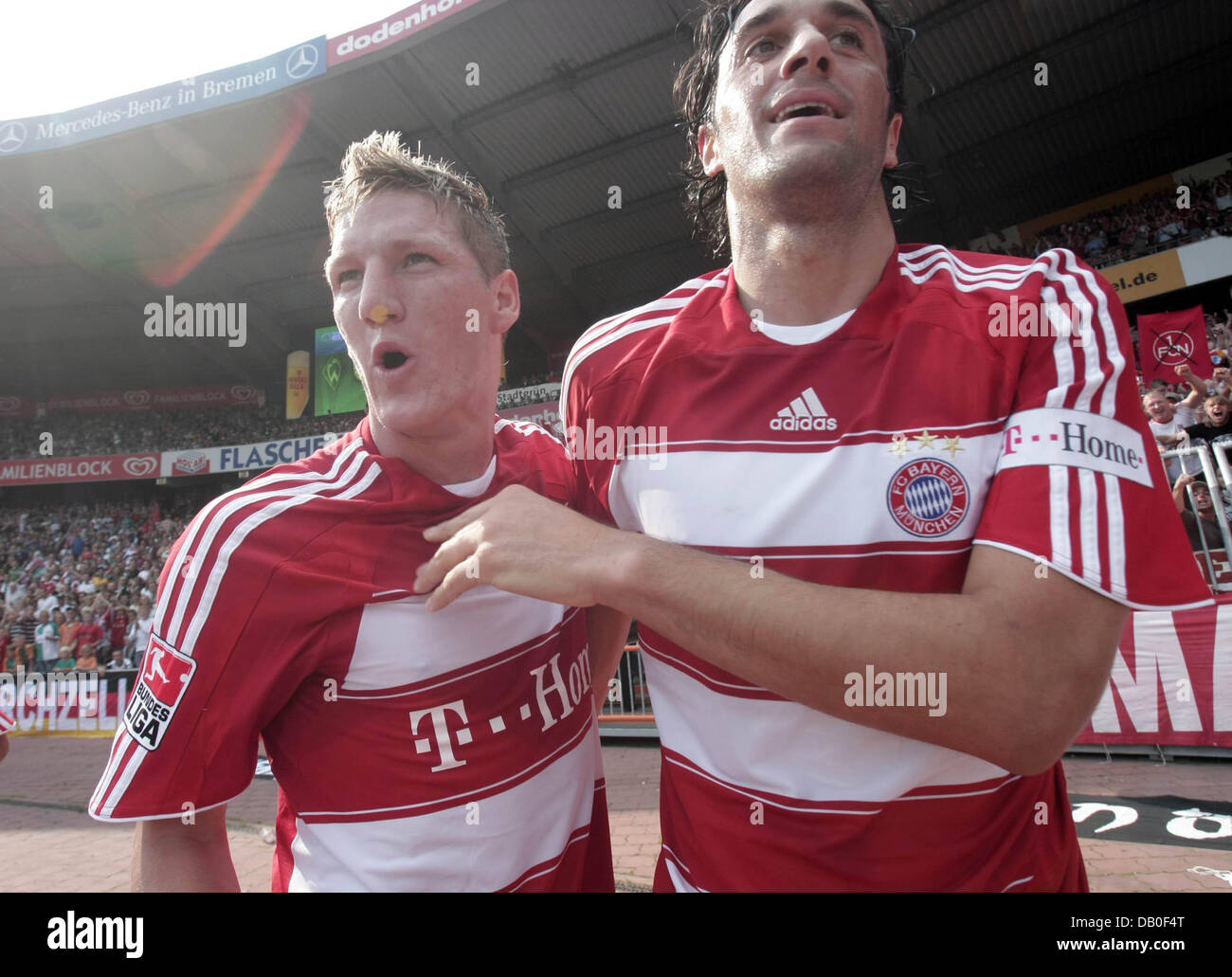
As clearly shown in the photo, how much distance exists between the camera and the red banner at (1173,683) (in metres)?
5.84

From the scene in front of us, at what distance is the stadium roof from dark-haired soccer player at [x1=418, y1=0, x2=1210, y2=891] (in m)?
15.5

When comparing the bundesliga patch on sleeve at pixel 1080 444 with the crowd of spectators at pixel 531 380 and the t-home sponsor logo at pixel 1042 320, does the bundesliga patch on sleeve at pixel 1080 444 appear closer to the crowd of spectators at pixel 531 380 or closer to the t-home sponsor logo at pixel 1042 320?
the t-home sponsor logo at pixel 1042 320

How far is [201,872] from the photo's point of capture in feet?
4.99

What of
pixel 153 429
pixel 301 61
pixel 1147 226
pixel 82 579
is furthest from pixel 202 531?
pixel 153 429

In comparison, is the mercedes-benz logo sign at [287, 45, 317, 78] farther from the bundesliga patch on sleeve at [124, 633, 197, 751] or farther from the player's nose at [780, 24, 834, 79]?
the bundesliga patch on sleeve at [124, 633, 197, 751]

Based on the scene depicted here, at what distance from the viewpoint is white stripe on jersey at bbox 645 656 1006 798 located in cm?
134

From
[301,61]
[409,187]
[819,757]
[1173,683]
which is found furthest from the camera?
[301,61]

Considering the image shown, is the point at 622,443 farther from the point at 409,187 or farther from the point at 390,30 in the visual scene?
the point at 390,30

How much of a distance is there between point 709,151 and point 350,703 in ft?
5.31

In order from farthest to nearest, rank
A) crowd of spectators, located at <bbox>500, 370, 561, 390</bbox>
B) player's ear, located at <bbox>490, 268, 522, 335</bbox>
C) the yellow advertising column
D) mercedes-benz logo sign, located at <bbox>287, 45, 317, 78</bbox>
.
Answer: the yellow advertising column < crowd of spectators, located at <bbox>500, 370, 561, 390</bbox> < mercedes-benz logo sign, located at <bbox>287, 45, 317, 78</bbox> < player's ear, located at <bbox>490, 268, 522, 335</bbox>

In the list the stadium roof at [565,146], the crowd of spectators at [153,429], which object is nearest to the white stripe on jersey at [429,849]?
the stadium roof at [565,146]

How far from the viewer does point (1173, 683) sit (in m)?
6.02
